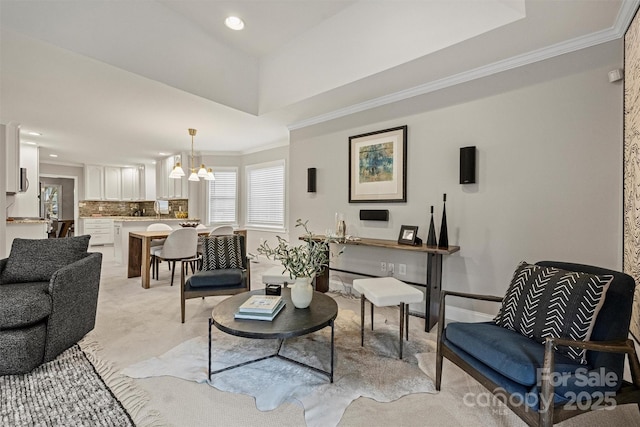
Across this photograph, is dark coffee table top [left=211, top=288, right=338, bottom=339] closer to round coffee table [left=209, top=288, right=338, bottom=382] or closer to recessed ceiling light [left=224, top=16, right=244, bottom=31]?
round coffee table [left=209, top=288, right=338, bottom=382]

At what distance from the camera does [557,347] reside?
4.77 feet

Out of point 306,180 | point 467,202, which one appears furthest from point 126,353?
point 467,202

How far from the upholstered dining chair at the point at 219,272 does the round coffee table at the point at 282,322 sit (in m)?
0.68

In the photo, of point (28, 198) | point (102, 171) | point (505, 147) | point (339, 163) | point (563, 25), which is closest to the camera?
point (563, 25)

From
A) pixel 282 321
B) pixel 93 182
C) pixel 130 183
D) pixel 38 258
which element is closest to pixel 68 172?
pixel 93 182

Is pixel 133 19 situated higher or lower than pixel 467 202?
higher

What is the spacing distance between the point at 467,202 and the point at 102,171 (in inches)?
400

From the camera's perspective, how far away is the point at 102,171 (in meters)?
8.81

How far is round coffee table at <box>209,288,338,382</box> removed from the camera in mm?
1681

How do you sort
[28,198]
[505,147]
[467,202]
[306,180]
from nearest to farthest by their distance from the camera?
[505,147] → [467,202] → [306,180] → [28,198]

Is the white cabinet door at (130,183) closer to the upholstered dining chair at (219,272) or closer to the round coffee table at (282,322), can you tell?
the upholstered dining chair at (219,272)

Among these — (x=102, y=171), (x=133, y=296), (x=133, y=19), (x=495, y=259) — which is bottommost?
(x=133, y=296)

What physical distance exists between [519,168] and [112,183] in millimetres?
10504

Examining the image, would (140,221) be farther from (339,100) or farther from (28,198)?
(339,100)
